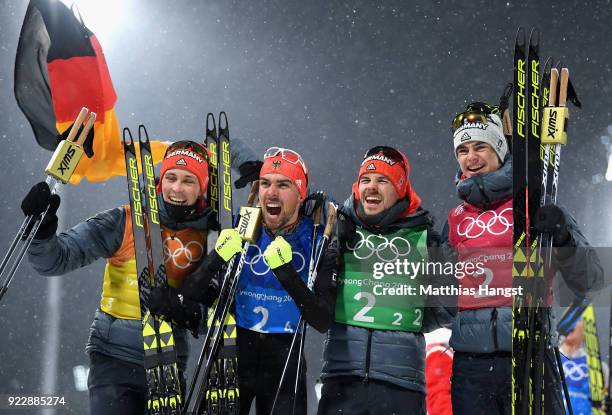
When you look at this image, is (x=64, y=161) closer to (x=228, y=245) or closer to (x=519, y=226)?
(x=228, y=245)

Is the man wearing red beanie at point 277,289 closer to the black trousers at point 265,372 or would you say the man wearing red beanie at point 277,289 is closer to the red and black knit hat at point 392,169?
the black trousers at point 265,372

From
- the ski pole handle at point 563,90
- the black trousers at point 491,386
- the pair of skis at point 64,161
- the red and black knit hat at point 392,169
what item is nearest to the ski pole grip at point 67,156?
the pair of skis at point 64,161

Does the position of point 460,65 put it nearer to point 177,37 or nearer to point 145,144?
point 177,37

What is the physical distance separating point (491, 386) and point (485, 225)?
72cm

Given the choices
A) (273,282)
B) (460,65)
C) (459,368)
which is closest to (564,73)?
(459,368)

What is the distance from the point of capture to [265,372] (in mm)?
3238

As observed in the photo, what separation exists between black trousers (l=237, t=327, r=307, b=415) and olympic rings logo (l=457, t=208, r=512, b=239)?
36.8 inches

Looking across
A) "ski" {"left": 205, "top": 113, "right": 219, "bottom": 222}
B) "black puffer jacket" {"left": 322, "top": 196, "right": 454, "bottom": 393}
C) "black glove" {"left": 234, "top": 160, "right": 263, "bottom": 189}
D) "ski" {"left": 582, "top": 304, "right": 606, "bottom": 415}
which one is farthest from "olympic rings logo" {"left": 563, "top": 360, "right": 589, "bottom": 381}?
"ski" {"left": 205, "top": 113, "right": 219, "bottom": 222}

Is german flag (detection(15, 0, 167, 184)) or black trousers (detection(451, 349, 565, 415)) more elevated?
german flag (detection(15, 0, 167, 184))

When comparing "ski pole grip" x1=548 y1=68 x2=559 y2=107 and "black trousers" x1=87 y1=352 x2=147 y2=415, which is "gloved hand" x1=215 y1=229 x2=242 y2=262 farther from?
"ski pole grip" x1=548 y1=68 x2=559 y2=107

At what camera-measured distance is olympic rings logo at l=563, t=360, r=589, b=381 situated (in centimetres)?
480

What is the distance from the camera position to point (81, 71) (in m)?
5.43

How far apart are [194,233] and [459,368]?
1.43 m

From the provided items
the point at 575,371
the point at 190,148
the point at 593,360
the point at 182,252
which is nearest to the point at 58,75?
the point at 190,148
